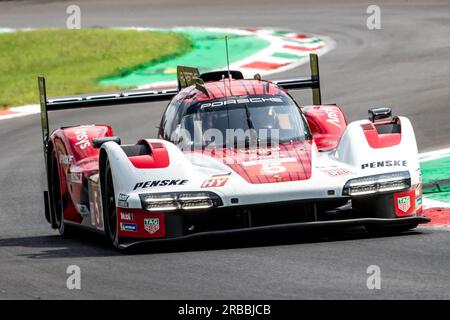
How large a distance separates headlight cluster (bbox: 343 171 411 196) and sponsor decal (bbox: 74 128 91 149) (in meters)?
3.02

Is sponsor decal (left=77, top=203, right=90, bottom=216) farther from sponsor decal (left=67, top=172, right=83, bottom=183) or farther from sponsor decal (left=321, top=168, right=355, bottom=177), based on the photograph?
sponsor decal (left=321, top=168, right=355, bottom=177)

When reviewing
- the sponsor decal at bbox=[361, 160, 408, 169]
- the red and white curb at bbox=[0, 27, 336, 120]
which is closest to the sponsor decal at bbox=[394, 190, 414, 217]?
the sponsor decal at bbox=[361, 160, 408, 169]

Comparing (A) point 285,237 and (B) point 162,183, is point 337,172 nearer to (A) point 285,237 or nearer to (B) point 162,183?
(A) point 285,237

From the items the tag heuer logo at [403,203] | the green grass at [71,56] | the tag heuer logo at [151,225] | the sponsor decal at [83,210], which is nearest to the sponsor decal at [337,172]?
the tag heuer logo at [403,203]

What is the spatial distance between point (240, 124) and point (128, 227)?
1589 mm

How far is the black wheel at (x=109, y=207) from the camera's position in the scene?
381 inches

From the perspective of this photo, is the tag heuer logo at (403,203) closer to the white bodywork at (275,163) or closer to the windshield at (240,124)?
the white bodywork at (275,163)

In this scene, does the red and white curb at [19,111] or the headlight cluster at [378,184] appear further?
the red and white curb at [19,111]

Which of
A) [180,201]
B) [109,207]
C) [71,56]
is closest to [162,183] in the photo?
[180,201]

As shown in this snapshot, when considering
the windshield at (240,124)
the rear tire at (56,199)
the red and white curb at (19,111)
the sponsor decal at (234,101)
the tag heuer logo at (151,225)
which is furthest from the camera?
the red and white curb at (19,111)

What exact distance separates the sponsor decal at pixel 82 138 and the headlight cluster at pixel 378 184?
3.02 m

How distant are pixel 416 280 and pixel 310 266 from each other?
3.06 ft

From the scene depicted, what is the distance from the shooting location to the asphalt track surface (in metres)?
7.34

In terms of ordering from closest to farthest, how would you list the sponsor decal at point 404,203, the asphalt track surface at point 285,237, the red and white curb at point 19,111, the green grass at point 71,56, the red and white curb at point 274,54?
the asphalt track surface at point 285,237 → the sponsor decal at point 404,203 → the red and white curb at point 19,111 → the red and white curb at point 274,54 → the green grass at point 71,56
